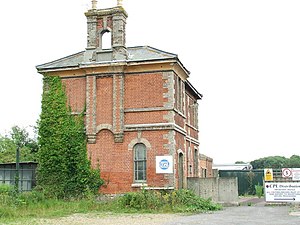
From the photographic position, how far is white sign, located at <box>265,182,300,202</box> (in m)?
26.6

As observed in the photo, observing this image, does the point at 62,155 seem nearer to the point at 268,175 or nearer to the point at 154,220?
the point at 154,220

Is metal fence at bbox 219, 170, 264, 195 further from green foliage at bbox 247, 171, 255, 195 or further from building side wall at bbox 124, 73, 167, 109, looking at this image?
building side wall at bbox 124, 73, 167, 109

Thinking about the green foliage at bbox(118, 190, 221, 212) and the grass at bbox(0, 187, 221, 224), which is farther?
the green foliage at bbox(118, 190, 221, 212)

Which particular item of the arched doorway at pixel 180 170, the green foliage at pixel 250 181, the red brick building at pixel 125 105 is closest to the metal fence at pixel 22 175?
the red brick building at pixel 125 105

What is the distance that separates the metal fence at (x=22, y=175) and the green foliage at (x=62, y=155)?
0.85 m

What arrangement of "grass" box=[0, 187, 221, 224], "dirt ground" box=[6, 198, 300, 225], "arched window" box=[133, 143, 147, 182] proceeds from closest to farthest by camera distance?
"dirt ground" box=[6, 198, 300, 225], "grass" box=[0, 187, 221, 224], "arched window" box=[133, 143, 147, 182]

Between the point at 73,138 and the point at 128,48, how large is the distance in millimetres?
6035

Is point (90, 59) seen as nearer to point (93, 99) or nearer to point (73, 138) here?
point (93, 99)

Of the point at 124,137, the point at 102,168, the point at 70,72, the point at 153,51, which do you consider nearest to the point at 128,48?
the point at 153,51

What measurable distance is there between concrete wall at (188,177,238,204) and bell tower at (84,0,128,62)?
Answer: 8.47m

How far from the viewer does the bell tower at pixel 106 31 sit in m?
26.1

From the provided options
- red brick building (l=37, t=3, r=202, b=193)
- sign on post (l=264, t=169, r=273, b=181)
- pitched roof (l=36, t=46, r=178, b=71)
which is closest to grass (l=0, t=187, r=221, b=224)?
red brick building (l=37, t=3, r=202, b=193)

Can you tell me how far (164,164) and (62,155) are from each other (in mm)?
5570

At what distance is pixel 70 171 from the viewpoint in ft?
83.6
